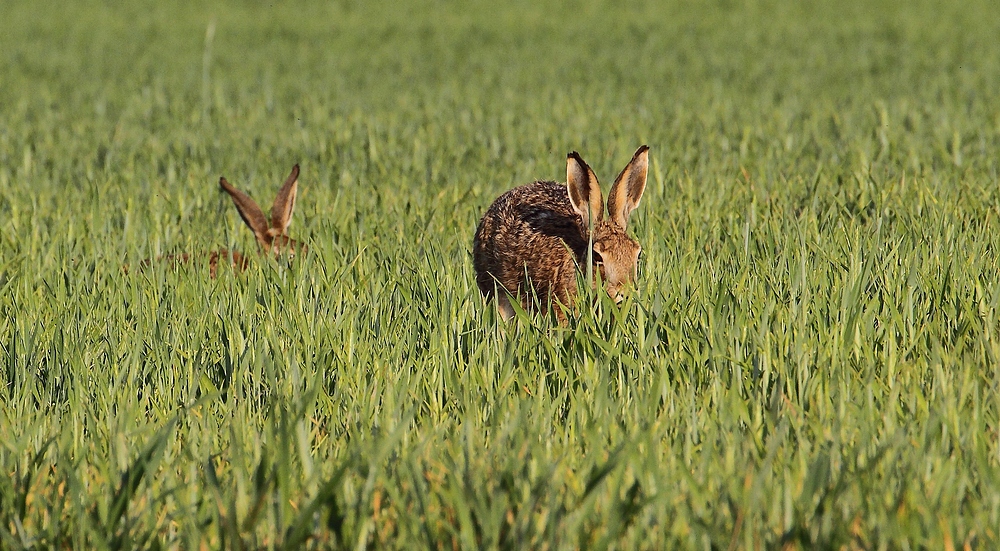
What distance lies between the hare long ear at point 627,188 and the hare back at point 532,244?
15 centimetres

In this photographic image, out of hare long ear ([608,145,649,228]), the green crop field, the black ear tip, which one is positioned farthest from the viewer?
hare long ear ([608,145,649,228])

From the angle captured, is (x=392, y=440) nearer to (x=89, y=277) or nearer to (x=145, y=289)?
(x=145, y=289)

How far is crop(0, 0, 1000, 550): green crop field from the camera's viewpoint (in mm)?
2342

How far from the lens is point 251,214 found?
19.0 feet

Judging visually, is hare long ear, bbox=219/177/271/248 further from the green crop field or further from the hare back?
the hare back

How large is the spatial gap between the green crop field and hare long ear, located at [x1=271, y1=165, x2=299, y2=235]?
0.33 feet

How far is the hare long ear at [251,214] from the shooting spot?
5.73m

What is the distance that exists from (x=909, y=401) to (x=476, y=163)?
5286mm

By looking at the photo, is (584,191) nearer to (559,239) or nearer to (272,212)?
(559,239)

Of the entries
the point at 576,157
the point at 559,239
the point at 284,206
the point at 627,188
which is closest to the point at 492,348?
the point at 576,157

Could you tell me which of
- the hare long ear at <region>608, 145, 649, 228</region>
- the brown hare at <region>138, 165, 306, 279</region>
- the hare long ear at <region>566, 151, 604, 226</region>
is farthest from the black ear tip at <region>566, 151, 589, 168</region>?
the brown hare at <region>138, 165, 306, 279</region>

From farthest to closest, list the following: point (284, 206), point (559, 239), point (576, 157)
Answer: point (284, 206) < point (559, 239) < point (576, 157)

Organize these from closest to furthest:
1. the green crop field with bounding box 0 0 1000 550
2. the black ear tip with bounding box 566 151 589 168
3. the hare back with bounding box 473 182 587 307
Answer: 1. the green crop field with bounding box 0 0 1000 550
2. the black ear tip with bounding box 566 151 589 168
3. the hare back with bounding box 473 182 587 307

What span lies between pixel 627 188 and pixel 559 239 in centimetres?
34
